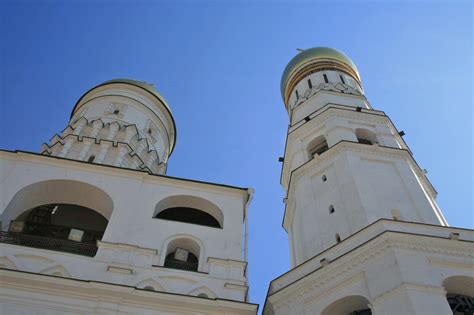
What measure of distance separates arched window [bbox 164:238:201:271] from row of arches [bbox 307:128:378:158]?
837cm

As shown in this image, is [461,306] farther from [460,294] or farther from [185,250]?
[185,250]

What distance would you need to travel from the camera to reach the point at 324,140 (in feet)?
75.4

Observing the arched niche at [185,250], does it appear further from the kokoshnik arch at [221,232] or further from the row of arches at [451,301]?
the row of arches at [451,301]

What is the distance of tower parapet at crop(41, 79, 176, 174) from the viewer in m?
23.2

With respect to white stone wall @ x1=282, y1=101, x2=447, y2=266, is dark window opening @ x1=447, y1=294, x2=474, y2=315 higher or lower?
lower

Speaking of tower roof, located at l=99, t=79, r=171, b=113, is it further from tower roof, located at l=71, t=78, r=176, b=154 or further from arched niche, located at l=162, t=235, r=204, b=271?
arched niche, located at l=162, t=235, r=204, b=271

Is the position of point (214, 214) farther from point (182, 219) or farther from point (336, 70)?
point (336, 70)

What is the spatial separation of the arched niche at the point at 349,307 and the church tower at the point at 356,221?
0.03 meters

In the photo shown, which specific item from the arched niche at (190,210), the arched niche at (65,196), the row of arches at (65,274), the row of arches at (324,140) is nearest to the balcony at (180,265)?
the row of arches at (65,274)

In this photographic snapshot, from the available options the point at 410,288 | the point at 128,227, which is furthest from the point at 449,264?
the point at 128,227

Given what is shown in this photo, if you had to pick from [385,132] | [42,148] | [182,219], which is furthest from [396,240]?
[42,148]

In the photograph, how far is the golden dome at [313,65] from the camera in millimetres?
30047

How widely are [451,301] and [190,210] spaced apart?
8889 mm

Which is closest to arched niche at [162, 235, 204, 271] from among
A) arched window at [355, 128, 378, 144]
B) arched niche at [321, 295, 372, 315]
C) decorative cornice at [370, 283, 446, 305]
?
arched niche at [321, 295, 372, 315]
